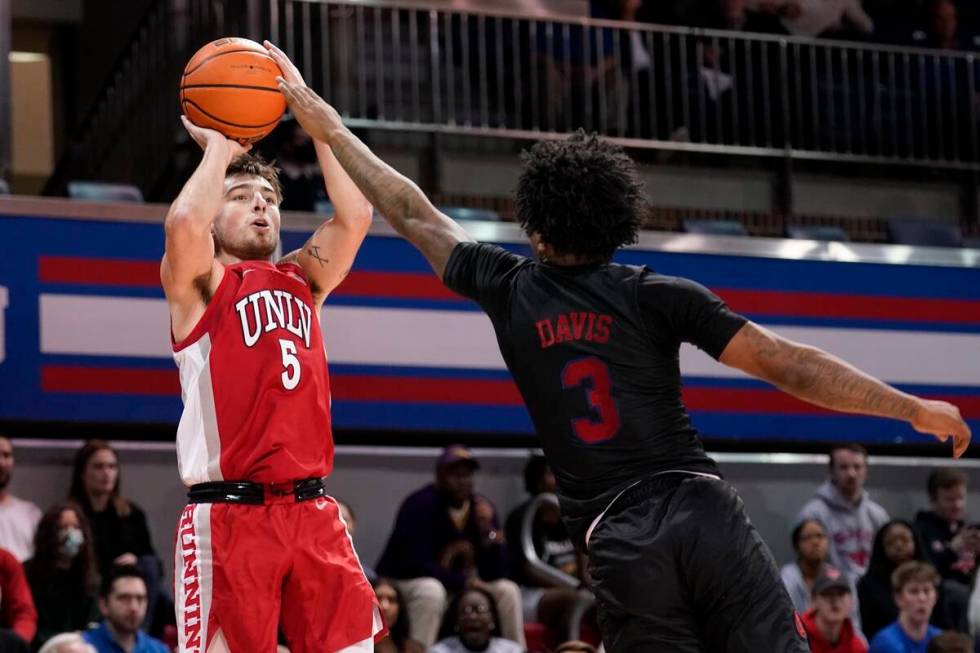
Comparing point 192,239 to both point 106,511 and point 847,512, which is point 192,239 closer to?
point 106,511

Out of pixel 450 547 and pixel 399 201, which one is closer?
pixel 399 201

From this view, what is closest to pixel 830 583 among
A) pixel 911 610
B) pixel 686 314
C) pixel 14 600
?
pixel 911 610

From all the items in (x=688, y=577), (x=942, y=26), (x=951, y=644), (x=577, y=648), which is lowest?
(x=951, y=644)

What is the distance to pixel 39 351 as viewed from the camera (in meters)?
9.87

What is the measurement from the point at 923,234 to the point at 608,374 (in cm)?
895

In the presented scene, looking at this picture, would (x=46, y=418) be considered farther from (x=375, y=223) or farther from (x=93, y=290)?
(x=375, y=223)

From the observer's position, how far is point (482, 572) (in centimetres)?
973

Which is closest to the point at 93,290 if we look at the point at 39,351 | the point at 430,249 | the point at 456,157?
the point at 39,351

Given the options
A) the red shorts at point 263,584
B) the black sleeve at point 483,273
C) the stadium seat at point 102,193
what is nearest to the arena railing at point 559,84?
the stadium seat at point 102,193

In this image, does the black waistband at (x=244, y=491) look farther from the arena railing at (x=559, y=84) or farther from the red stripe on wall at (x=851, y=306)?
the arena railing at (x=559, y=84)

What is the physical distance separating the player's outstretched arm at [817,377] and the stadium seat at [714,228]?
7745mm

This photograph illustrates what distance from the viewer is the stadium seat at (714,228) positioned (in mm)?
11969

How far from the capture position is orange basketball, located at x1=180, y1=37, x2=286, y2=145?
540 cm

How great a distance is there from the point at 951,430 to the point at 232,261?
248 centimetres
